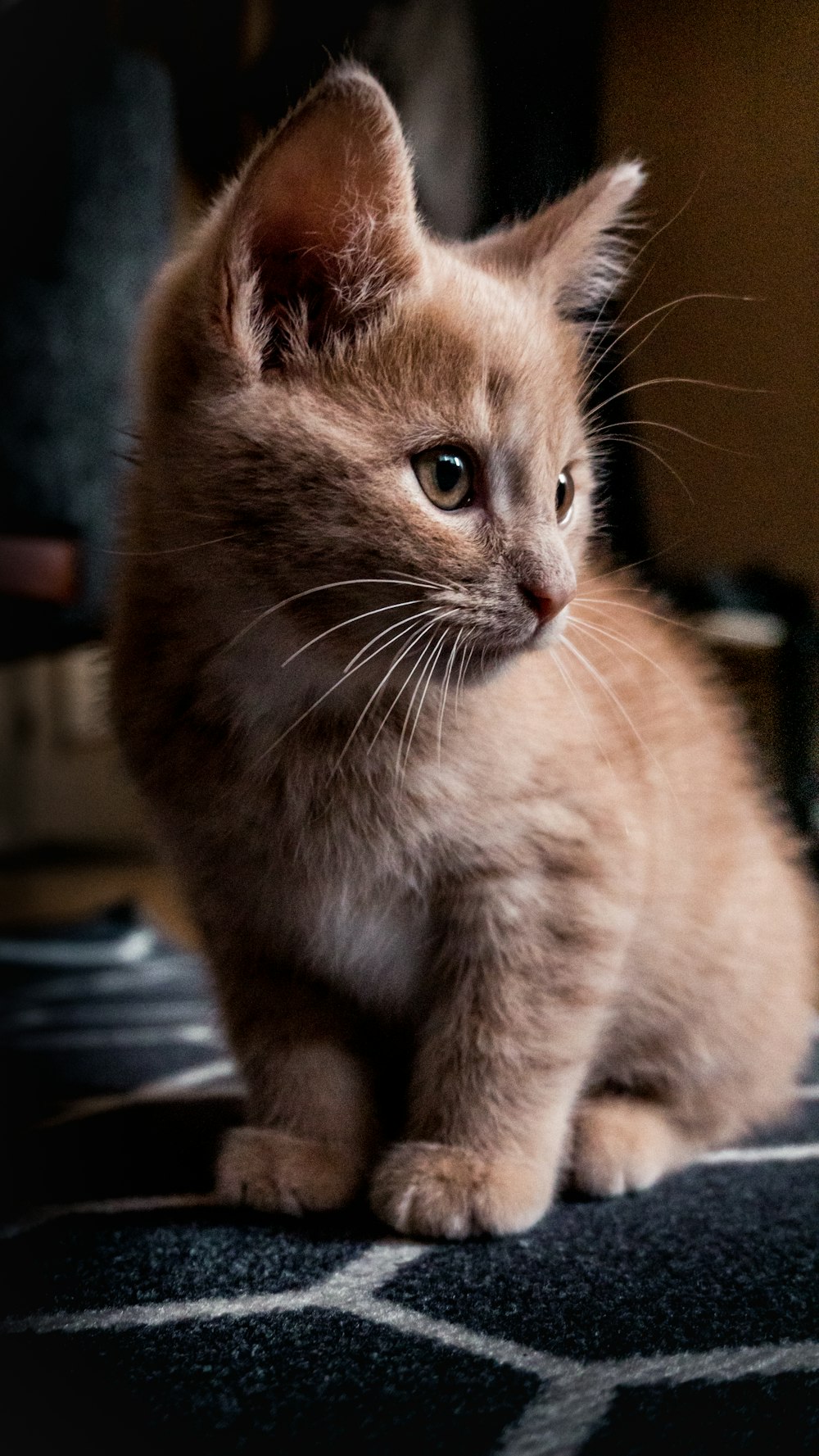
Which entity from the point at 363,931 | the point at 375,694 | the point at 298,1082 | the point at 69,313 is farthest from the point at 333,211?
the point at 69,313

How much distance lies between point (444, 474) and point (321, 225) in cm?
14

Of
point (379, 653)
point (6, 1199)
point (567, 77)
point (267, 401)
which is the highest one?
point (567, 77)

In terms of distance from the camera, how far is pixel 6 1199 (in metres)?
0.69

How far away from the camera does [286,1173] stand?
675mm

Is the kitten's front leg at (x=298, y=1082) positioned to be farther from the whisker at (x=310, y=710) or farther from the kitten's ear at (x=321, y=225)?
the kitten's ear at (x=321, y=225)

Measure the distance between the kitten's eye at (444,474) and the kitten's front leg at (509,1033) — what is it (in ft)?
0.71

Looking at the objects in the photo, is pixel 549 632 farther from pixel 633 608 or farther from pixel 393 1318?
pixel 393 1318

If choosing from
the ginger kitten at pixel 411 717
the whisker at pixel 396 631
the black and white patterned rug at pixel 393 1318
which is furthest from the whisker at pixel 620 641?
the black and white patterned rug at pixel 393 1318

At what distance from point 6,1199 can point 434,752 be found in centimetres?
37

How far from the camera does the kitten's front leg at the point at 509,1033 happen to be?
66cm

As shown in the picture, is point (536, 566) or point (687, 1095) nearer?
point (536, 566)

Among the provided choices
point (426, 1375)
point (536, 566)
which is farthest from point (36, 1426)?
point (536, 566)

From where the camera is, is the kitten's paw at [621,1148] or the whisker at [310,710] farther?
the kitten's paw at [621,1148]

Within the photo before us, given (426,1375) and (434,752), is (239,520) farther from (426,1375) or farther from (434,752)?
(426,1375)
